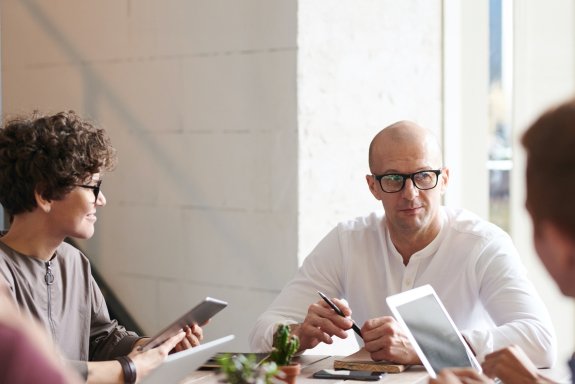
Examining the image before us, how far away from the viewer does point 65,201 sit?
280 cm

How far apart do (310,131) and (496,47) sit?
4.46 feet

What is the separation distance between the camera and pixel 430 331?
246 centimetres

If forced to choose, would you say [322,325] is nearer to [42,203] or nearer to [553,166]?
[42,203]

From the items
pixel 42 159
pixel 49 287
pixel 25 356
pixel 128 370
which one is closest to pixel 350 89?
pixel 42 159

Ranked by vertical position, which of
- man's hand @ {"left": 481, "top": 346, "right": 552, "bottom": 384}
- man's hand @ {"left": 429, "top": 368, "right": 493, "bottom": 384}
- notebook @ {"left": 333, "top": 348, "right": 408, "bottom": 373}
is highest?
man's hand @ {"left": 429, "top": 368, "right": 493, "bottom": 384}

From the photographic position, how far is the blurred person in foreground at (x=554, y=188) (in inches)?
55.1

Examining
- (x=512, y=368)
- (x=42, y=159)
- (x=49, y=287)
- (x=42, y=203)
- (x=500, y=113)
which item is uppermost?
(x=500, y=113)

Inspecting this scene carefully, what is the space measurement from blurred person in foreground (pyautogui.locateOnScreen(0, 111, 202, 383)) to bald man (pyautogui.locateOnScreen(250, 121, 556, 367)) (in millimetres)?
573

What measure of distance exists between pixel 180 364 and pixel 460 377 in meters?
0.63

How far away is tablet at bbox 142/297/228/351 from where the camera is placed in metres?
2.52

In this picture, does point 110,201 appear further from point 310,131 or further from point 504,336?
point 504,336

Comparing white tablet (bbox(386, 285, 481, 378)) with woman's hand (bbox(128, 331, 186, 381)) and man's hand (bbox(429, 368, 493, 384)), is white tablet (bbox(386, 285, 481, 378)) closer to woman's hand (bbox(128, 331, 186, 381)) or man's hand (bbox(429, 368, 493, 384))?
man's hand (bbox(429, 368, 493, 384))

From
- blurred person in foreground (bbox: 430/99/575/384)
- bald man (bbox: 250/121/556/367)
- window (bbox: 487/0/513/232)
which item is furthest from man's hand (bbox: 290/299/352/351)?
window (bbox: 487/0/513/232)

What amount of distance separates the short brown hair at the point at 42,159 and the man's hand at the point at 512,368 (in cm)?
125
